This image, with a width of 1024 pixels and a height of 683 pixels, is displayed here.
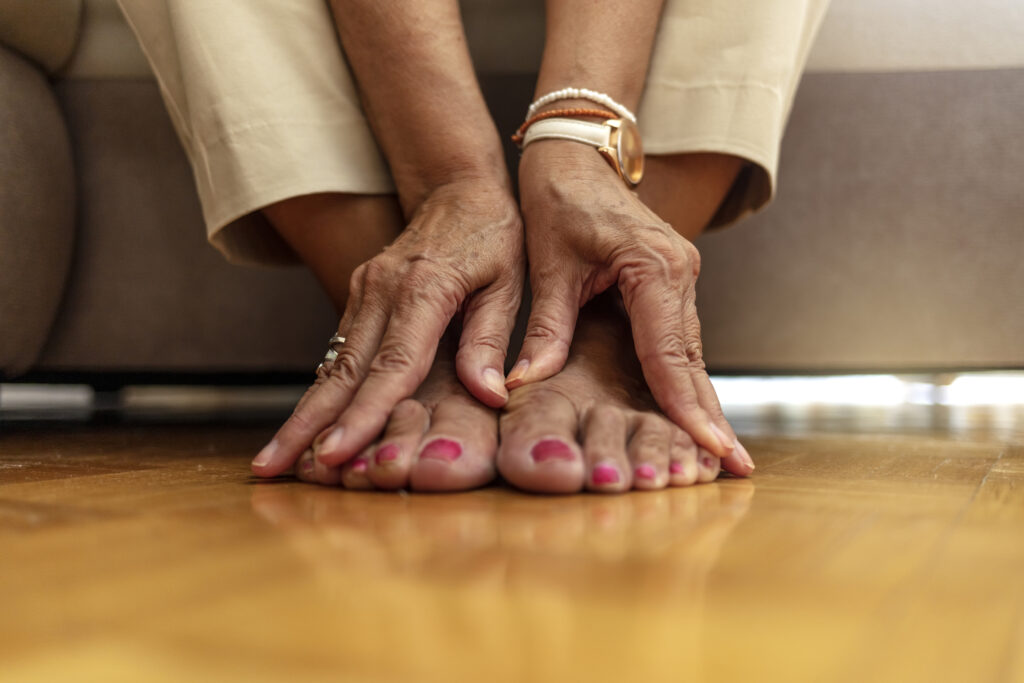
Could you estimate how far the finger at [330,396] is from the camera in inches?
20.1

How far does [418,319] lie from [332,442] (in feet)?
0.36

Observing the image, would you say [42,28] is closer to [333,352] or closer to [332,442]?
[333,352]

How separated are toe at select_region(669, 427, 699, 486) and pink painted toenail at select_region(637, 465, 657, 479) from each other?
21 millimetres

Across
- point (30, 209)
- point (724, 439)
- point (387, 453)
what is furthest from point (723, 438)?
point (30, 209)

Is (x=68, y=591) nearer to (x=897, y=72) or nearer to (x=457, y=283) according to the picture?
(x=457, y=283)

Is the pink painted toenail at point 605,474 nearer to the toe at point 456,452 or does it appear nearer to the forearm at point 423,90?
the toe at point 456,452

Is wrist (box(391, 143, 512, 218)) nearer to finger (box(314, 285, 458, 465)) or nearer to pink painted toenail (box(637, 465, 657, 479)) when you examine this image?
finger (box(314, 285, 458, 465))

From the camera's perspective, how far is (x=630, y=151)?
666 millimetres

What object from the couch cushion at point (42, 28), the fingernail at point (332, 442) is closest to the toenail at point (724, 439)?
the fingernail at point (332, 442)

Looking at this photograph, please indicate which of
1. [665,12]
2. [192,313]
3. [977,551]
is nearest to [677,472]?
[977,551]

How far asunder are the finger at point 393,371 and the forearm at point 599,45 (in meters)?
0.24

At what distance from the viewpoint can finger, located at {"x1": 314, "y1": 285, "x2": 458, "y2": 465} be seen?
1.55 feet

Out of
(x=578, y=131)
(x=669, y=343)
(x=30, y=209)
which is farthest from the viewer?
(x=30, y=209)

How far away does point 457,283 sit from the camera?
57cm
